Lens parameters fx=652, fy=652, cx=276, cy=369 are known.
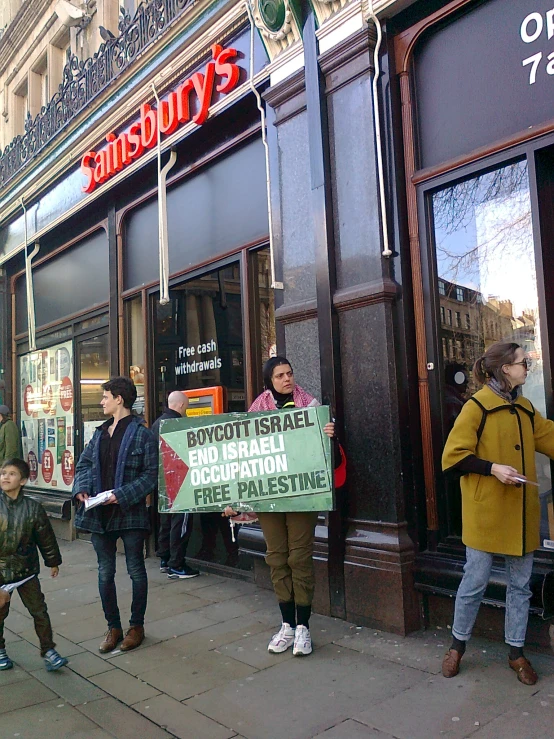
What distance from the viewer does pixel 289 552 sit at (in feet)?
14.0

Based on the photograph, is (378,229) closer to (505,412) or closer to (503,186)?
(503,186)

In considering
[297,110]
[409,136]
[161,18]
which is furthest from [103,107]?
[409,136]

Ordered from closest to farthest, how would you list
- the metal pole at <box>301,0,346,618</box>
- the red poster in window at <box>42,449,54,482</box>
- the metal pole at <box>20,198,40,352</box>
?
the metal pole at <box>301,0,346,618</box> < the metal pole at <box>20,198,40,352</box> < the red poster in window at <box>42,449,54,482</box>

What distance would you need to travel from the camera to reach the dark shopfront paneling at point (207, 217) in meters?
6.41

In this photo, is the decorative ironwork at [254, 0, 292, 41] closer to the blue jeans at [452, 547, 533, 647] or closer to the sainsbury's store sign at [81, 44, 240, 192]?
the sainsbury's store sign at [81, 44, 240, 192]

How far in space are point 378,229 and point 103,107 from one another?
5.08 m

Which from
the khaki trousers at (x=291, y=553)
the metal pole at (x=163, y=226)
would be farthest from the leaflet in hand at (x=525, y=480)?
the metal pole at (x=163, y=226)

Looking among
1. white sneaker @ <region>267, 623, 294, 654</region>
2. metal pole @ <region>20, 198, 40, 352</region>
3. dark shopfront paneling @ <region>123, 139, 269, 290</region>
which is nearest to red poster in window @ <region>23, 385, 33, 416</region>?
metal pole @ <region>20, 198, 40, 352</region>

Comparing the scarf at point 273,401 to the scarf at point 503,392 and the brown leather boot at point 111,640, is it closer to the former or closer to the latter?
the scarf at point 503,392

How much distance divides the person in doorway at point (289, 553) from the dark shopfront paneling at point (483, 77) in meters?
1.99

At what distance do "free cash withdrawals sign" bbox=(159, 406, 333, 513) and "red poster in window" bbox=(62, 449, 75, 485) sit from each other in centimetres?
554

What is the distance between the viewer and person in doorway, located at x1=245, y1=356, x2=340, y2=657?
4.18 meters

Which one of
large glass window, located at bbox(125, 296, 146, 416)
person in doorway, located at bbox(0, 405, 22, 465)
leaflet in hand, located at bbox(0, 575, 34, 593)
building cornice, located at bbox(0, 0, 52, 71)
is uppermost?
building cornice, located at bbox(0, 0, 52, 71)

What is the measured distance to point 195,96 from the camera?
6809 mm
